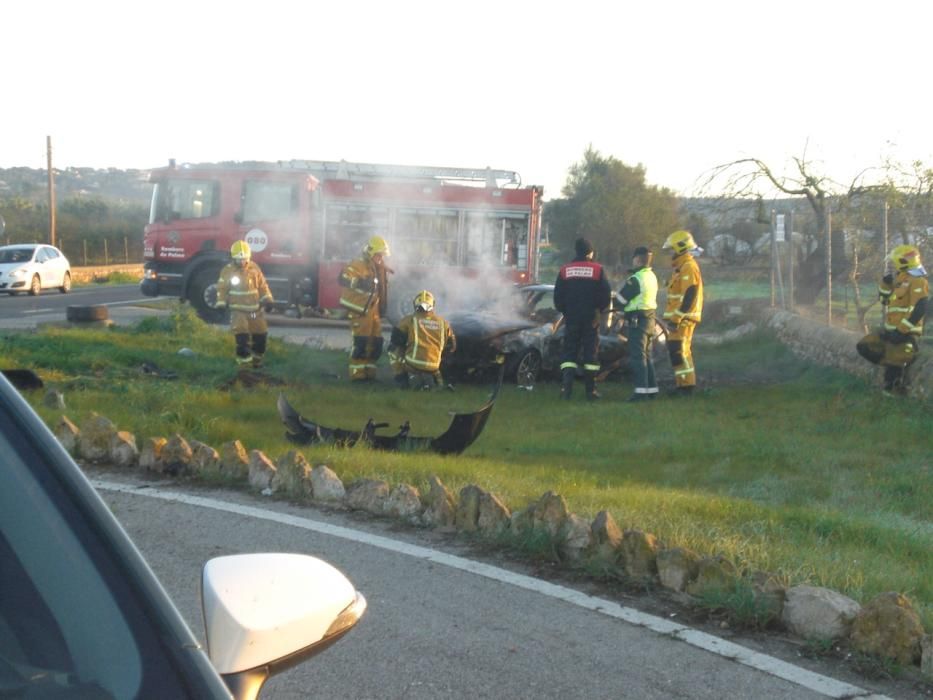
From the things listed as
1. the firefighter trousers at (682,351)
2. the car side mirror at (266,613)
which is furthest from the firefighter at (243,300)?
the car side mirror at (266,613)

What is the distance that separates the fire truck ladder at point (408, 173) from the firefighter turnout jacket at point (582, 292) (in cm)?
1008

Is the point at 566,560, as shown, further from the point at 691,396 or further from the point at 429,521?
the point at 691,396

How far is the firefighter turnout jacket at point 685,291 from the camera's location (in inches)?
516

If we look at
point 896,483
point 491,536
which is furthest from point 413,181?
point 491,536

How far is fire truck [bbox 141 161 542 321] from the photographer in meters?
22.6

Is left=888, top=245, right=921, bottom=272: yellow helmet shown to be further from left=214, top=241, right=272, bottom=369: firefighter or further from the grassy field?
left=214, top=241, right=272, bottom=369: firefighter

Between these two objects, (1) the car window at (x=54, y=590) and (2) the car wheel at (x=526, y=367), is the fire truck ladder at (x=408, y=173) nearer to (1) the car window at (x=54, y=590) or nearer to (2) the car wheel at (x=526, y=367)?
(2) the car wheel at (x=526, y=367)

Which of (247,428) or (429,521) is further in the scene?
(247,428)

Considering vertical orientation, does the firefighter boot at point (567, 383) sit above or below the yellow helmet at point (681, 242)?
below

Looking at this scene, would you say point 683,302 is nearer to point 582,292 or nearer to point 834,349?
point 582,292

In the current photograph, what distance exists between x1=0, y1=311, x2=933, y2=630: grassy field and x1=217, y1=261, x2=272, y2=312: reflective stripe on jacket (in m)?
0.82

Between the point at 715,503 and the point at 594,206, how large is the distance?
3482cm

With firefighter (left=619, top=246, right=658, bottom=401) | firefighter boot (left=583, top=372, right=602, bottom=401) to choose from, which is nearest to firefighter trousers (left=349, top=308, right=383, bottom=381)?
firefighter boot (left=583, top=372, right=602, bottom=401)

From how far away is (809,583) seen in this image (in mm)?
5414
